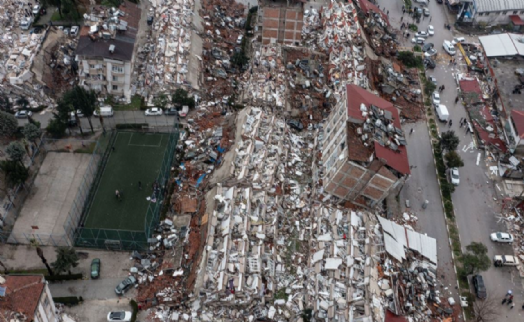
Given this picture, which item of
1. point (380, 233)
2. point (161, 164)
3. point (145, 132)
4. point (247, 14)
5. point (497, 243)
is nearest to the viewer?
point (380, 233)

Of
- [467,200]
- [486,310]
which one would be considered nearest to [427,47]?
[467,200]

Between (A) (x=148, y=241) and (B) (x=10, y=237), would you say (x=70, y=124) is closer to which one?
(B) (x=10, y=237)

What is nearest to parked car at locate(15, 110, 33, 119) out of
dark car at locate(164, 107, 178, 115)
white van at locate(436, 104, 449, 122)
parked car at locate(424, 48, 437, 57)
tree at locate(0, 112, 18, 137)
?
tree at locate(0, 112, 18, 137)

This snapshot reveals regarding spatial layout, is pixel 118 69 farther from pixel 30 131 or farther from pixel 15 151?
pixel 15 151

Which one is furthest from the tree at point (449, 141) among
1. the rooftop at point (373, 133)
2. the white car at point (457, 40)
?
the white car at point (457, 40)

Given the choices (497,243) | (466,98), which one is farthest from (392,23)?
(497,243)

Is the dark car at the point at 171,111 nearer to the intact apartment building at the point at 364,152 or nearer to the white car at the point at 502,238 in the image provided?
the intact apartment building at the point at 364,152
